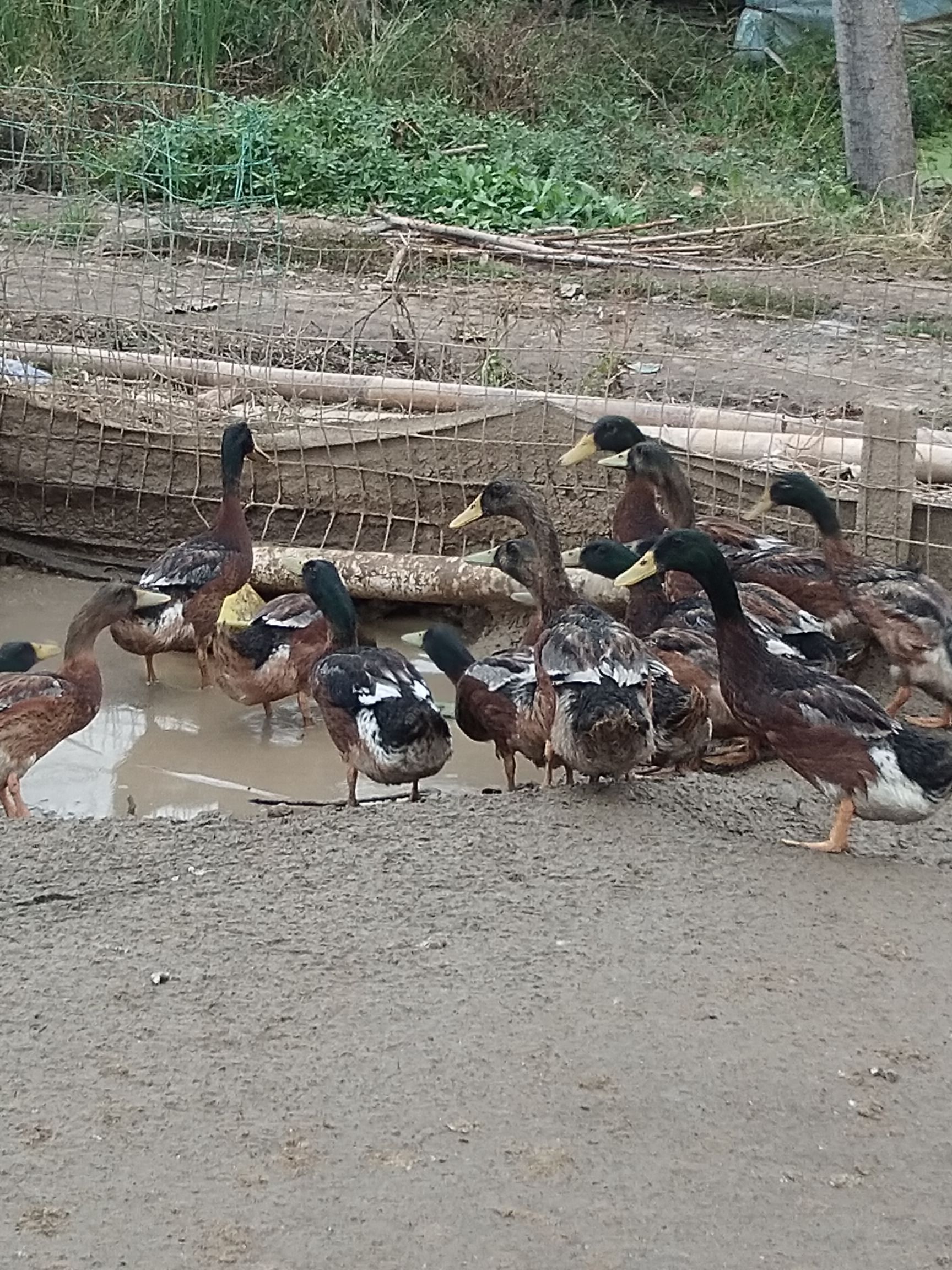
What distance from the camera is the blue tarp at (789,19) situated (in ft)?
55.0

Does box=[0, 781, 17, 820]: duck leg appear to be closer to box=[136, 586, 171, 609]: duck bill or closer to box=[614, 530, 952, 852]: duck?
box=[136, 586, 171, 609]: duck bill

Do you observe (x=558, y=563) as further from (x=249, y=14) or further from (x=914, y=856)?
(x=249, y=14)

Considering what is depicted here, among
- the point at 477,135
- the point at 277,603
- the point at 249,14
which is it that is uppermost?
the point at 249,14

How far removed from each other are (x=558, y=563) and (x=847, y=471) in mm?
1848

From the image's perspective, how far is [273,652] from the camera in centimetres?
687

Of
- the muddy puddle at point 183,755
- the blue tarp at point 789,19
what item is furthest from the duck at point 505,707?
the blue tarp at point 789,19

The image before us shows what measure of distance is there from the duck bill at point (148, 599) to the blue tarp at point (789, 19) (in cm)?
1205

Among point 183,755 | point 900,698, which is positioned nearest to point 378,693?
point 183,755

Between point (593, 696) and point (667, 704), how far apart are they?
721mm

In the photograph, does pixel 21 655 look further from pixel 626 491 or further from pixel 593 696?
pixel 626 491

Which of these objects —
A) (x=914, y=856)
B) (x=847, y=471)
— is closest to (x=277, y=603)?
(x=847, y=471)

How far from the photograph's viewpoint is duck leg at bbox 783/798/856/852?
16.5 ft

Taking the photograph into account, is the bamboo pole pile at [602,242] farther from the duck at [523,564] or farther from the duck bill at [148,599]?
the duck at [523,564]

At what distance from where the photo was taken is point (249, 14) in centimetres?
1639
